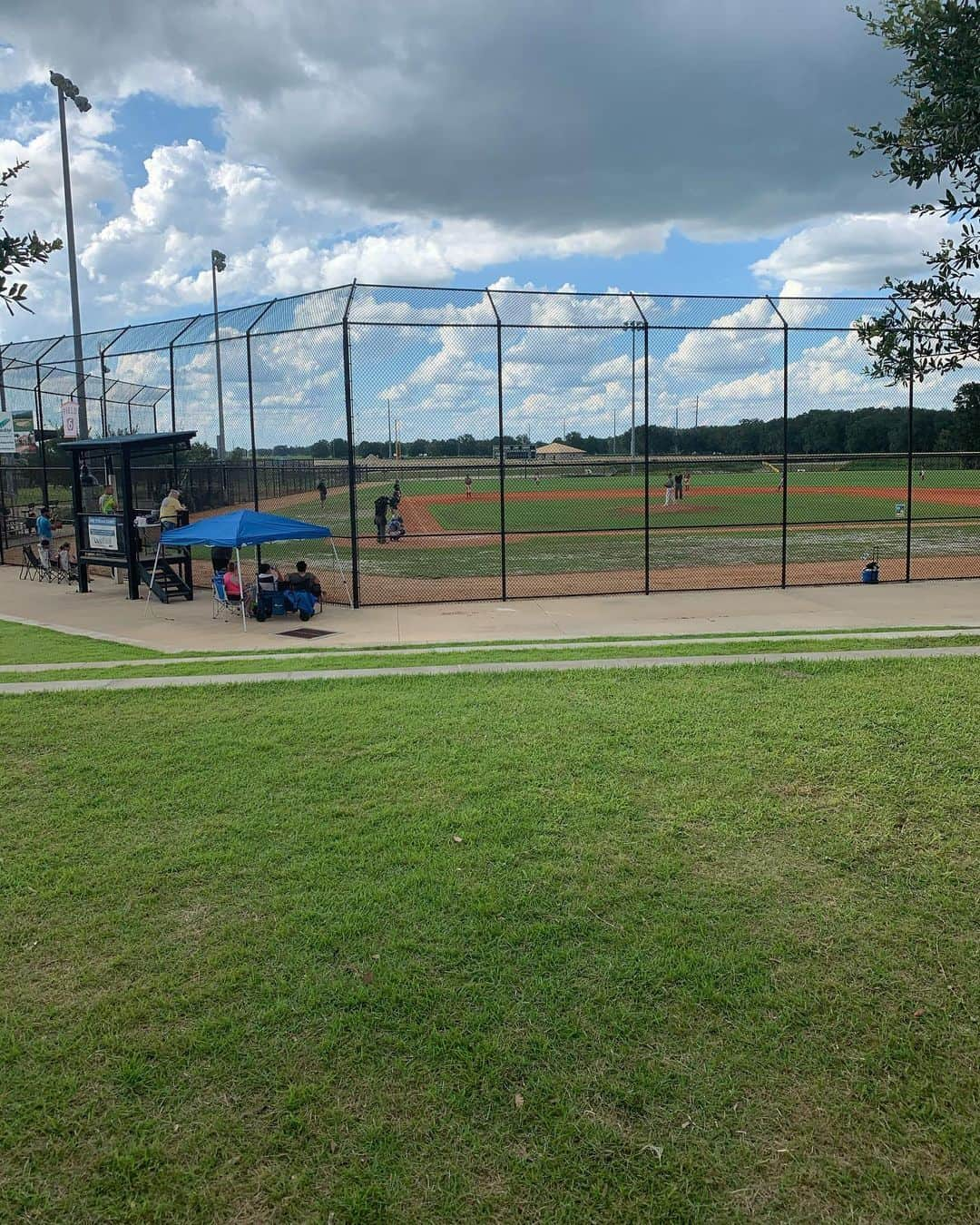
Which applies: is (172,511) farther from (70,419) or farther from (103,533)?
(70,419)

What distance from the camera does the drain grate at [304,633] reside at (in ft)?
46.8

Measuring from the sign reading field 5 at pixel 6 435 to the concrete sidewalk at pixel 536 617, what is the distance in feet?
21.3

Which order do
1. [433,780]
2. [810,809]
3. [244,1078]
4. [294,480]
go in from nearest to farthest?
[244,1078] → [810,809] → [433,780] → [294,480]

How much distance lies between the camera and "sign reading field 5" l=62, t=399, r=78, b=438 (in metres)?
25.8

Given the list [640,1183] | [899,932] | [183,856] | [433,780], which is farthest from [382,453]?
[640,1183]

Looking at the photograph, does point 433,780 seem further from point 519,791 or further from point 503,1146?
point 503,1146

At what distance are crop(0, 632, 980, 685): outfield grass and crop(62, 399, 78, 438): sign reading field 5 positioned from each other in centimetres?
1666

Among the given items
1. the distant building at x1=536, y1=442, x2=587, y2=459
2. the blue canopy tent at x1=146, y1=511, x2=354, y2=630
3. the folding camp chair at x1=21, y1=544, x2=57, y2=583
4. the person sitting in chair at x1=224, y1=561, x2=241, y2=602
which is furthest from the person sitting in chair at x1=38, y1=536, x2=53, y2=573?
the distant building at x1=536, y1=442, x2=587, y2=459

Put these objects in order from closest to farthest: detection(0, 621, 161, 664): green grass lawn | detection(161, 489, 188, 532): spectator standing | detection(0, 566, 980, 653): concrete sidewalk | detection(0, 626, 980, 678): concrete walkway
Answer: detection(0, 626, 980, 678): concrete walkway < detection(0, 621, 161, 664): green grass lawn < detection(0, 566, 980, 653): concrete sidewalk < detection(161, 489, 188, 532): spectator standing

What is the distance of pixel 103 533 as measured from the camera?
62.9 feet

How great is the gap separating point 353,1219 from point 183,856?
2.92 metres

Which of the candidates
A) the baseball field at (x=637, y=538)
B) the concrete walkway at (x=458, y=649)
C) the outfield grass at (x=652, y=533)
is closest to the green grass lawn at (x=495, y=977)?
the concrete walkway at (x=458, y=649)

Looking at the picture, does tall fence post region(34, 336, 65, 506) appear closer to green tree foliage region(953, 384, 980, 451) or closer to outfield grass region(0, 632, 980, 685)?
outfield grass region(0, 632, 980, 685)

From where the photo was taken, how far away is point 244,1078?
3652 mm
